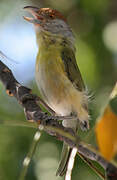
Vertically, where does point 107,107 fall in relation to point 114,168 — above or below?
above

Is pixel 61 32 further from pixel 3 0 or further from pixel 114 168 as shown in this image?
pixel 114 168

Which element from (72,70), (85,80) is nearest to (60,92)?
(72,70)

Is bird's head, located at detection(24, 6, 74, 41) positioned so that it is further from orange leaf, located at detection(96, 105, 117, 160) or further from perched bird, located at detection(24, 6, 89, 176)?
orange leaf, located at detection(96, 105, 117, 160)

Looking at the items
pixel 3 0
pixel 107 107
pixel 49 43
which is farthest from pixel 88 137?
pixel 3 0

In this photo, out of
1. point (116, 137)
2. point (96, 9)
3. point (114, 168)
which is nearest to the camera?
point (116, 137)

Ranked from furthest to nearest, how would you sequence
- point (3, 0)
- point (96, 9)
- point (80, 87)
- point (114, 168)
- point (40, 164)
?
point (3, 0) → point (96, 9) → point (80, 87) → point (40, 164) → point (114, 168)

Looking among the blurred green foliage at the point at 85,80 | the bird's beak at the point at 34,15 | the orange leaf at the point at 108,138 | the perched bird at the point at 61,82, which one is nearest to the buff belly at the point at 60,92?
the perched bird at the point at 61,82

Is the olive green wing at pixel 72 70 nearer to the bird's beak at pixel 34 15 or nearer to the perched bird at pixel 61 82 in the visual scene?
the perched bird at pixel 61 82
